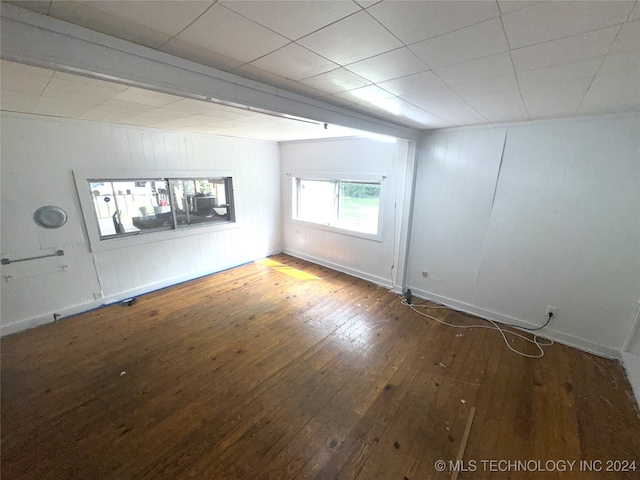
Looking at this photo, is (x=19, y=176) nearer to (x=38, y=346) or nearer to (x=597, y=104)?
(x=38, y=346)

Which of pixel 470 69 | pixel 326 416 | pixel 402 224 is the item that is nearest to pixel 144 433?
pixel 326 416

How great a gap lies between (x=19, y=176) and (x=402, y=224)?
4.54 m

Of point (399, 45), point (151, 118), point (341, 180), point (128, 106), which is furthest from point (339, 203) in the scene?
point (399, 45)

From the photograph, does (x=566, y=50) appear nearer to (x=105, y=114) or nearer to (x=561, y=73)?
(x=561, y=73)

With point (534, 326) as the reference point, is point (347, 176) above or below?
above

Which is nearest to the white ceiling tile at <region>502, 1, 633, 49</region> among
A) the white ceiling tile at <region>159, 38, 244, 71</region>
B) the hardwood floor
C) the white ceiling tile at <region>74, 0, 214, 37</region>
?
the white ceiling tile at <region>74, 0, 214, 37</region>

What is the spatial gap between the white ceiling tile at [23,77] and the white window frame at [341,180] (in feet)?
11.1

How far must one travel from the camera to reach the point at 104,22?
3.24 ft

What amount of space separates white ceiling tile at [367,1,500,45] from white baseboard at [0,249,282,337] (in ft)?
14.0

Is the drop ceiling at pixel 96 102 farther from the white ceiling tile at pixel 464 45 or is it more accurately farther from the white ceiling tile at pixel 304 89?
the white ceiling tile at pixel 464 45

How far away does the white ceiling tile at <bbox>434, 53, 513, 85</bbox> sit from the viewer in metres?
1.20

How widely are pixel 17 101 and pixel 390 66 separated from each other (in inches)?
114

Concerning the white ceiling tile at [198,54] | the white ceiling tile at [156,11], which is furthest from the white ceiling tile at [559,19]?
the white ceiling tile at [198,54]

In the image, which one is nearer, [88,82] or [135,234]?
[88,82]
